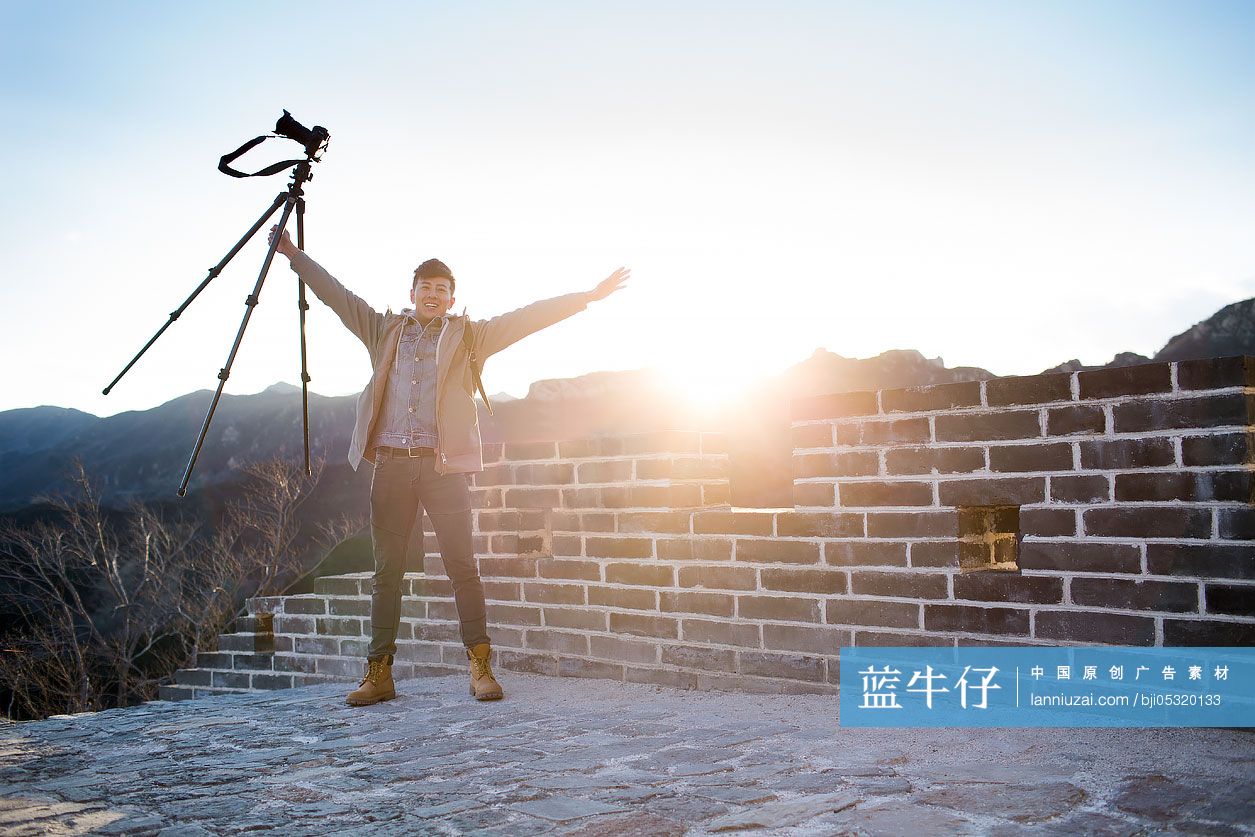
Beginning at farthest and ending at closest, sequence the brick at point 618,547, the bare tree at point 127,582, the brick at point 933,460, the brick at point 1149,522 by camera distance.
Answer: the bare tree at point 127,582
the brick at point 618,547
the brick at point 933,460
the brick at point 1149,522

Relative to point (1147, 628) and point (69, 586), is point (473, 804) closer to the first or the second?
point (1147, 628)

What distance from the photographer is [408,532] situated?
3.96 m

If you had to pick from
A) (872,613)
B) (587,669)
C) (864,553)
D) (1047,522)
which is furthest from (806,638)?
(587,669)

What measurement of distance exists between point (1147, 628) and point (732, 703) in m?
1.44

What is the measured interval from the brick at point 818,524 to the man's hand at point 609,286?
44.6 inches

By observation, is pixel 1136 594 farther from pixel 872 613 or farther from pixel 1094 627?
pixel 872 613

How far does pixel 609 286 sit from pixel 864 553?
1.46 metres

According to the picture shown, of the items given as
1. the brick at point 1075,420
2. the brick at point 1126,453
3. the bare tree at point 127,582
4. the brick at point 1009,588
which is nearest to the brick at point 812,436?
the brick at point 1009,588

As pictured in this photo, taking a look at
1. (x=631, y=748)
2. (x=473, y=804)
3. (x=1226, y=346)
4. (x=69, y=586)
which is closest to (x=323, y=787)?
(x=473, y=804)

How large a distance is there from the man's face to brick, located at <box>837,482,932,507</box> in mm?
1806

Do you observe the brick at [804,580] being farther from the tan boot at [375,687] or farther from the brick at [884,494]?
the tan boot at [375,687]

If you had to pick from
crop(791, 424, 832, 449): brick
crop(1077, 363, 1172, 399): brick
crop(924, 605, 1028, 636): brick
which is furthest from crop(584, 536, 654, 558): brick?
crop(1077, 363, 1172, 399): brick

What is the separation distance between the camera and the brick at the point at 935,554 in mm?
3266

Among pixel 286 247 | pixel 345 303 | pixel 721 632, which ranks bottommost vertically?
pixel 721 632
